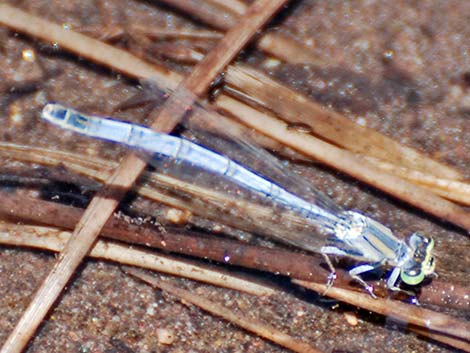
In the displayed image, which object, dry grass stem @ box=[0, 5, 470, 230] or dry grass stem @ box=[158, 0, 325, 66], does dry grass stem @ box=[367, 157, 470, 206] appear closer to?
dry grass stem @ box=[0, 5, 470, 230]

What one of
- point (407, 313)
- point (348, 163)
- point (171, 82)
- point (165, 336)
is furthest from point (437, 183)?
point (165, 336)

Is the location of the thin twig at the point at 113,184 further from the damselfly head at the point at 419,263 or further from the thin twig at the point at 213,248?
the damselfly head at the point at 419,263

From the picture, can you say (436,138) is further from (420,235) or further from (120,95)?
(120,95)

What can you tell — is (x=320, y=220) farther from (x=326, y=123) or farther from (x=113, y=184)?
(x=113, y=184)

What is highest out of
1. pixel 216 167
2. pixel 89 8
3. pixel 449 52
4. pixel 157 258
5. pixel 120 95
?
pixel 449 52

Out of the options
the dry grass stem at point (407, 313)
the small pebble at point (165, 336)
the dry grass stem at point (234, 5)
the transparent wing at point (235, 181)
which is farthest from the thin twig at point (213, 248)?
the dry grass stem at point (234, 5)

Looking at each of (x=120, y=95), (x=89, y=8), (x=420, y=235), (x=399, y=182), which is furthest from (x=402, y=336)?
(x=89, y=8)
